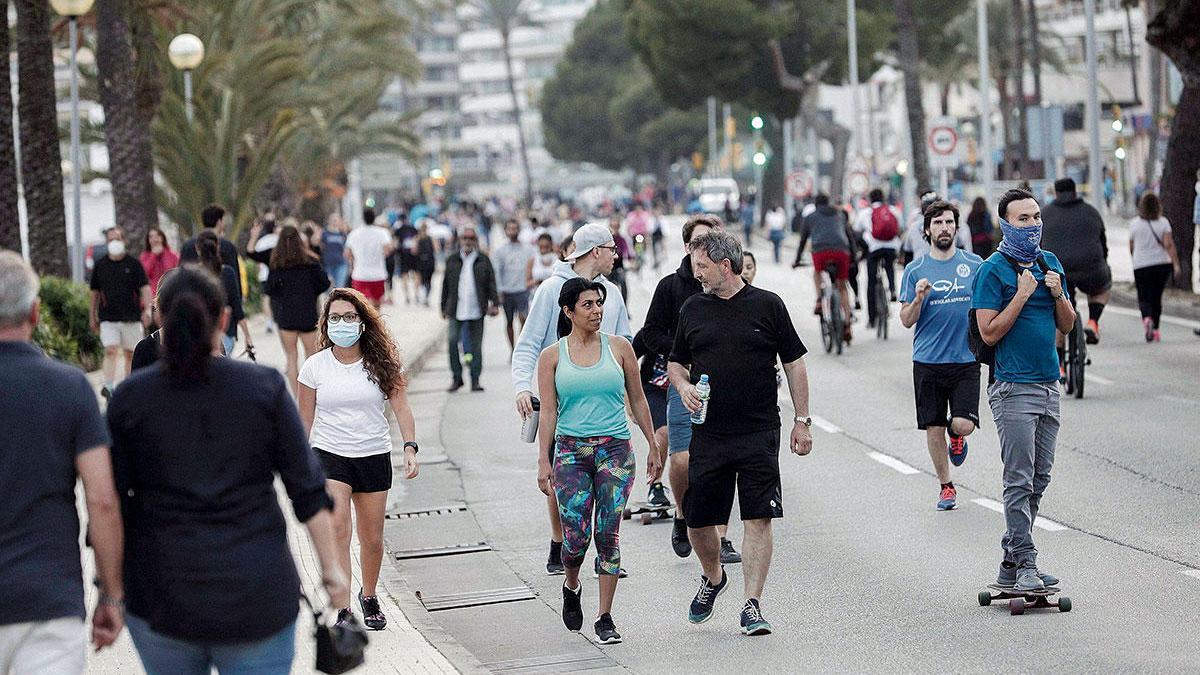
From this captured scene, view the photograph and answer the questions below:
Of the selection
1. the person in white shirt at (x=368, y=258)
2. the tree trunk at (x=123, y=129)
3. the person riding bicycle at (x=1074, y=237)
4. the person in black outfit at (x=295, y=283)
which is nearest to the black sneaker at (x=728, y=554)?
the person riding bicycle at (x=1074, y=237)

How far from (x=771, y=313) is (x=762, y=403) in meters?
0.38

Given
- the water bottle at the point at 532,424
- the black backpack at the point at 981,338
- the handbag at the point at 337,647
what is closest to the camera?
the handbag at the point at 337,647

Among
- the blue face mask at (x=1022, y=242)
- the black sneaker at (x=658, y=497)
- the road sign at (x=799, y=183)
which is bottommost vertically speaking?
the black sneaker at (x=658, y=497)

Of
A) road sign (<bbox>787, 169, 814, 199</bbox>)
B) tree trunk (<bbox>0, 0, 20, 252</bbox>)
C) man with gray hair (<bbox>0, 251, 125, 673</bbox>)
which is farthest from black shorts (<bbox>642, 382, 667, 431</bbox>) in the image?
road sign (<bbox>787, 169, 814, 199</bbox>)

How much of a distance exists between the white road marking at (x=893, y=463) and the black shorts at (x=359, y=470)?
5823 mm

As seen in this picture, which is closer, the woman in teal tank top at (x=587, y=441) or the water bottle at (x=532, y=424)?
the woman in teal tank top at (x=587, y=441)

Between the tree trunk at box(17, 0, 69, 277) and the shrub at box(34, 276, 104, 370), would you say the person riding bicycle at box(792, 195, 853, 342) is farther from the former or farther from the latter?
the tree trunk at box(17, 0, 69, 277)

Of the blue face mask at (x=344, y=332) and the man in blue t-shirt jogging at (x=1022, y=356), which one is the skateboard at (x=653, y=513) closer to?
the man in blue t-shirt jogging at (x=1022, y=356)

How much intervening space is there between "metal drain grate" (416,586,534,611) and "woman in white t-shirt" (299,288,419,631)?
1.30 meters

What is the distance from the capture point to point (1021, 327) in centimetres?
865

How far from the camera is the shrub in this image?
71.7ft

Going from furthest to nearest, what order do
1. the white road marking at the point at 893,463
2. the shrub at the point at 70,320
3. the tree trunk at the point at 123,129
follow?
the tree trunk at the point at 123,129 < the shrub at the point at 70,320 < the white road marking at the point at 893,463

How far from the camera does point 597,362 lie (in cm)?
864

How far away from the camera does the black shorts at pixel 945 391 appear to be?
460 inches
